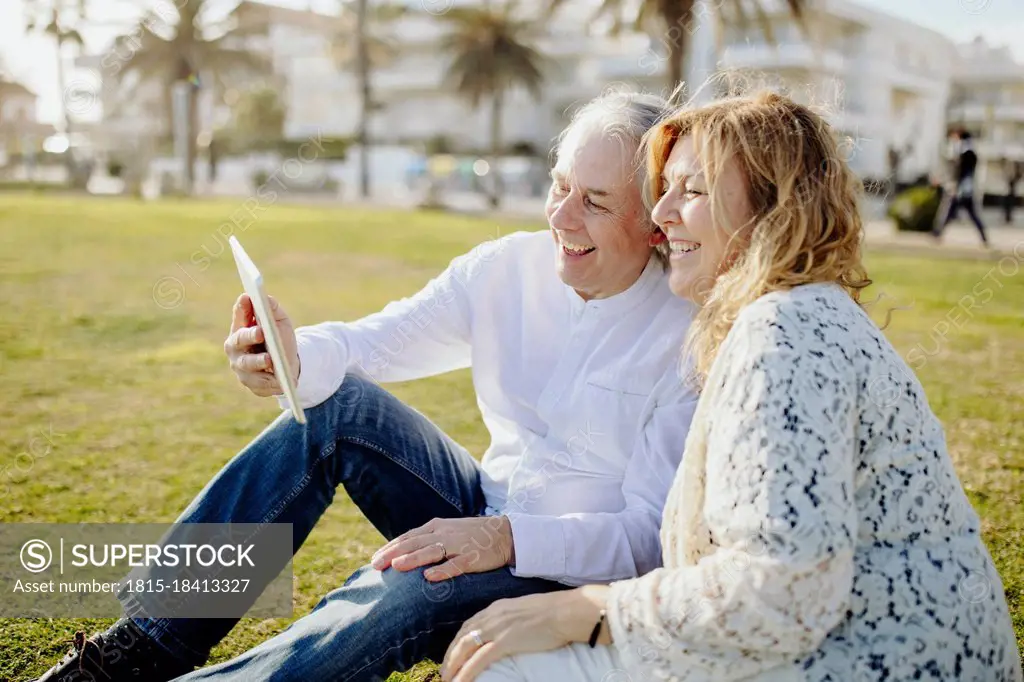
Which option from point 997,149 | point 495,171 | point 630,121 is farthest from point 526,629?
point 997,149

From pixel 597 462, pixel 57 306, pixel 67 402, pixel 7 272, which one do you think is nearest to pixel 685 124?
pixel 597 462

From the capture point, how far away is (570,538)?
2109 millimetres

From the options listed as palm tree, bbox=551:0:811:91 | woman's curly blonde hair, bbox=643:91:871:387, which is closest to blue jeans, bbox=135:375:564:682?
woman's curly blonde hair, bbox=643:91:871:387

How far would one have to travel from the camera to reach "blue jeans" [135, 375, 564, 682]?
1979 mm

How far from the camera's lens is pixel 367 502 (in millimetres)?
2498

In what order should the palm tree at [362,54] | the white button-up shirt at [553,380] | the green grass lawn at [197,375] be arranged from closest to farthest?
the white button-up shirt at [553,380] < the green grass lawn at [197,375] < the palm tree at [362,54]

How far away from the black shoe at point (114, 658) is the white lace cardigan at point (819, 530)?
118 centimetres

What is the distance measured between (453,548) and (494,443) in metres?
0.60

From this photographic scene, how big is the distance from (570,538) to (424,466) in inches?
19.1

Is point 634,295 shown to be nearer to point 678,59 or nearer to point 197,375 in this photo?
point 197,375

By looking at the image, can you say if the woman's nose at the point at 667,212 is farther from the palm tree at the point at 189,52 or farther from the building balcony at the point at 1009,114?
the building balcony at the point at 1009,114

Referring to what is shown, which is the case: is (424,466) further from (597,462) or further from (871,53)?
(871,53)

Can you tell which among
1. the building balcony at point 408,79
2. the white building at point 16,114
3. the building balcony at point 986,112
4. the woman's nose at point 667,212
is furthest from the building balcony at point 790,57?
the woman's nose at point 667,212

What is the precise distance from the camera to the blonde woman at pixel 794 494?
1453mm
